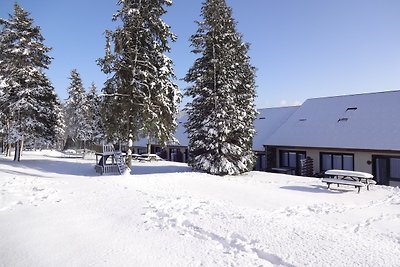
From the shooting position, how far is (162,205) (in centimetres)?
867

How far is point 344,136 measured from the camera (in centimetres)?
2203

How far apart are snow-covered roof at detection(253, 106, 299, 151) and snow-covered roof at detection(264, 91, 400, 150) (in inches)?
50.4

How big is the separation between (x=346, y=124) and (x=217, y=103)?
37.5 feet

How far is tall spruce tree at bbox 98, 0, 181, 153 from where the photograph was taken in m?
17.2

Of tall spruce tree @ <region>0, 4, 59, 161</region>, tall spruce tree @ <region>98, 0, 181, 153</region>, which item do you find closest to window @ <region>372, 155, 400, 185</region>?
tall spruce tree @ <region>98, 0, 181, 153</region>

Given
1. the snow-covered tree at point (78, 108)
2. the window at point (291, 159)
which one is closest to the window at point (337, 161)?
the window at point (291, 159)

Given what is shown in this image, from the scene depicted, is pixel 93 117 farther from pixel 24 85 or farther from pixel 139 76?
pixel 139 76

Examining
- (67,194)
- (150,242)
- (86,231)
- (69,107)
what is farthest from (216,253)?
(69,107)

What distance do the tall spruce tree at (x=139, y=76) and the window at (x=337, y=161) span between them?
40.8ft

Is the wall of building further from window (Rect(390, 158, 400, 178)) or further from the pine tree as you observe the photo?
the pine tree

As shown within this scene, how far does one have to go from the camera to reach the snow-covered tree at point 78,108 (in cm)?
4494

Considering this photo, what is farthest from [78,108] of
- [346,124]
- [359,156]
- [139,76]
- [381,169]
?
[381,169]

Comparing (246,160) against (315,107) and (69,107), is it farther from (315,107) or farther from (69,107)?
(69,107)

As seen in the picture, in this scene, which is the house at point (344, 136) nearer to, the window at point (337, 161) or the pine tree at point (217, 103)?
the window at point (337, 161)
